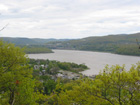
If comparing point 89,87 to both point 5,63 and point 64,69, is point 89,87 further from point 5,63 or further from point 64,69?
point 64,69

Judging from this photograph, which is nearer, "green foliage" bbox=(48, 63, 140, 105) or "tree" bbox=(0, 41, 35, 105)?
"green foliage" bbox=(48, 63, 140, 105)

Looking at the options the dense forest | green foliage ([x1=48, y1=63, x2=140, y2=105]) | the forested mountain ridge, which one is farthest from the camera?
the forested mountain ridge

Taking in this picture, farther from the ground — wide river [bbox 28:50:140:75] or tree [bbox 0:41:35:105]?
tree [bbox 0:41:35:105]

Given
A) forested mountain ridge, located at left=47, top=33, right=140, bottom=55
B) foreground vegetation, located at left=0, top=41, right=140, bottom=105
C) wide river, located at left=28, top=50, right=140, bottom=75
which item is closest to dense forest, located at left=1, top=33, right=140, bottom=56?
forested mountain ridge, located at left=47, top=33, right=140, bottom=55

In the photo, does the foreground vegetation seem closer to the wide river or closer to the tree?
the tree

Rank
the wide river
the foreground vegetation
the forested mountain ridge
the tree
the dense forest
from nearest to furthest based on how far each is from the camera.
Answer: the foreground vegetation < the tree < the wide river < the dense forest < the forested mountain ridge

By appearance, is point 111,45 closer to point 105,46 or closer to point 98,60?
point 105,46

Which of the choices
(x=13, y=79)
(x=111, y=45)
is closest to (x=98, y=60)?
(x=13, y=79)

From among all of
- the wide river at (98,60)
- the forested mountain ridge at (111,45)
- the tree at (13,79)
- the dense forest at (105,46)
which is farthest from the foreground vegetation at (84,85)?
the forested mountain ridge at (111,45)

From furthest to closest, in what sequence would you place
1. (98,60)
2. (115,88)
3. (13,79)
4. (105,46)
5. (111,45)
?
(111,45), (105,46), (98,60), (13,79), (115,88)
